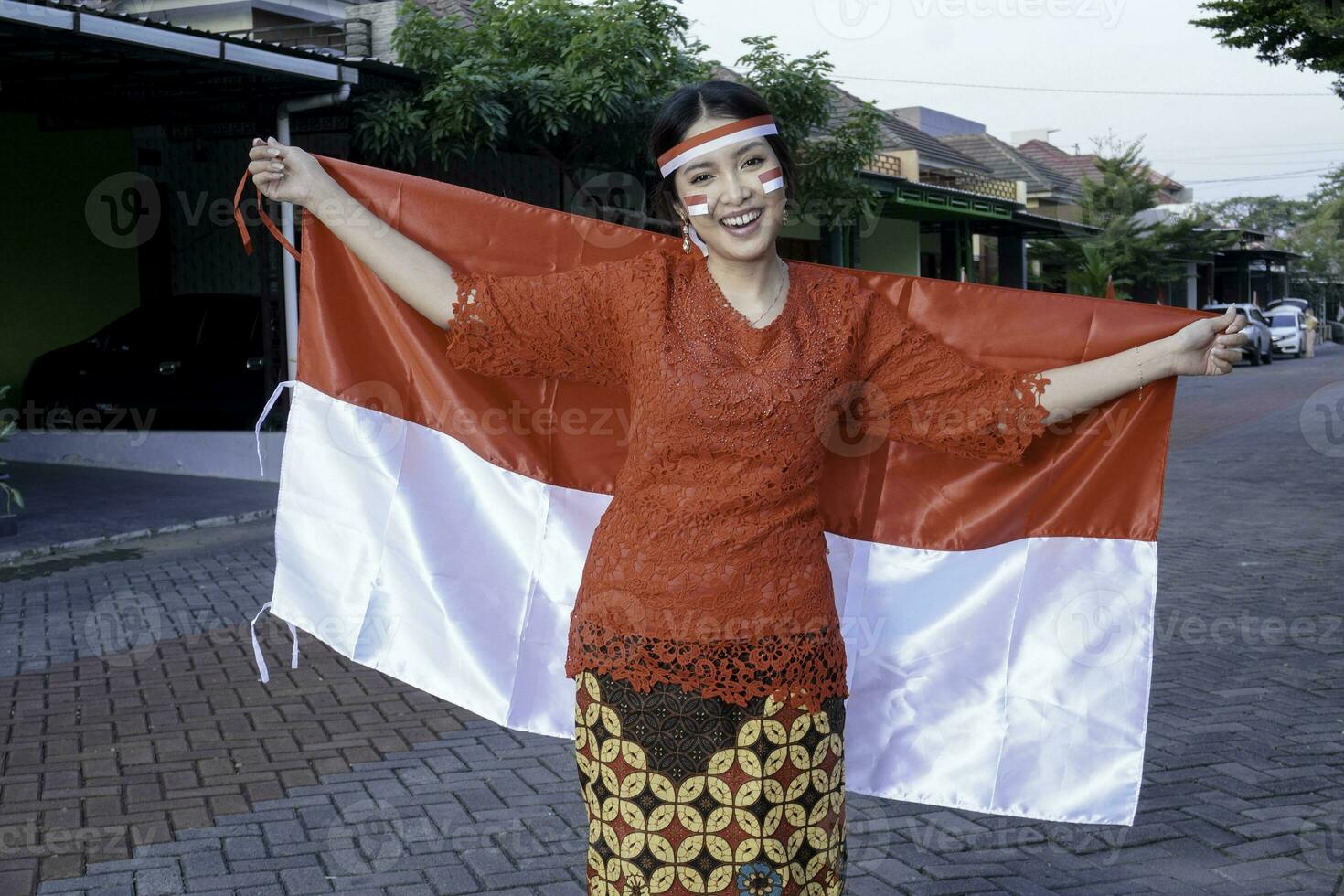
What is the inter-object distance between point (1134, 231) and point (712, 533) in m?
40.5

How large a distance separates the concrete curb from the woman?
7.32 metres

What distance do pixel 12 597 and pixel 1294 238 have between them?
3243 inches

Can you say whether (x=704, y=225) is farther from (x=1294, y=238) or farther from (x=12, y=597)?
(x=1294, y=238)

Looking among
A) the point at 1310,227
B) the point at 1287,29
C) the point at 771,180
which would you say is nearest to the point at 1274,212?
the point at 1310,227

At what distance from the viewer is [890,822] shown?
441 cm

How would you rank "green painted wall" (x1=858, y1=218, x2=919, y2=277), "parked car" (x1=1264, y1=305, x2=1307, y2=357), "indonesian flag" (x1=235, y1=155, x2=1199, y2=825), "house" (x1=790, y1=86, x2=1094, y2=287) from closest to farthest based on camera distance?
1. "indonesian flag" (x1=235, y1=155, x2=1199, y2=825)
2. "house" (x1=790, y1=86, x2=1094, y2=287)
3. "green painted wall" (x1=858, y1=218, x2=919, y2=277)
4. "parked car" (x1=1264, y1=305, x2=1307, y2=357)

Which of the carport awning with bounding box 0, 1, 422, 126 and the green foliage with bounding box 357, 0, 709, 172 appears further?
the green foliage with bounding box 357, 0, 709, 172

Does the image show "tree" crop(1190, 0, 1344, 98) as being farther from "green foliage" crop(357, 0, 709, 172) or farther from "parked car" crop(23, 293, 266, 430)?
"parked car" crop(23, 293, 266, 430)

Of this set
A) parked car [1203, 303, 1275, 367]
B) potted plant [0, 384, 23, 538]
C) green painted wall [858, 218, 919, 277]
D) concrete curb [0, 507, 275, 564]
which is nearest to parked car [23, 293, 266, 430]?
concrete curb [0, 507, 275, 564]

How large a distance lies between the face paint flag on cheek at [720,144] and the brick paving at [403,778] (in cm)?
223

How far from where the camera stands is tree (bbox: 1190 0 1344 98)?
1178cm

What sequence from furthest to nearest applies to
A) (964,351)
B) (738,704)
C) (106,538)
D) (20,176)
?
(20,176) → (106,538) → (964,351) → (738,704)

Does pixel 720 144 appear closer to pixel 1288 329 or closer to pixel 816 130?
pixel 816 130

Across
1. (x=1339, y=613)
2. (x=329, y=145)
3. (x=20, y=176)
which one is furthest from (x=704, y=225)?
(x=20, y=176)
